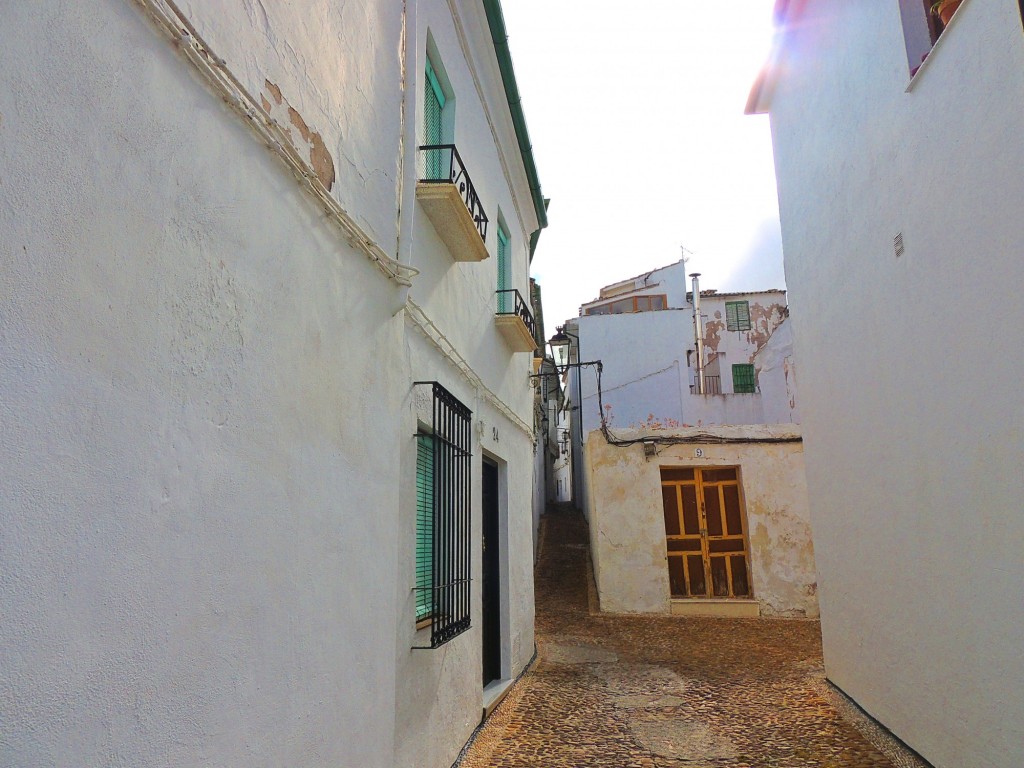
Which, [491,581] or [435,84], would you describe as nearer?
[435,84]

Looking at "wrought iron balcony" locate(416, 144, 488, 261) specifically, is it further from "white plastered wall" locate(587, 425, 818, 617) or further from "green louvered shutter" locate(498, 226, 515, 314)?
"white plastered wall" locate(587, 425, 818, 617)

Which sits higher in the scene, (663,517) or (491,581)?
(663,517)

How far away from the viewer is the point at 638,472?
11219 mm

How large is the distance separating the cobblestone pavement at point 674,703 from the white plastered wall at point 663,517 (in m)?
0.53

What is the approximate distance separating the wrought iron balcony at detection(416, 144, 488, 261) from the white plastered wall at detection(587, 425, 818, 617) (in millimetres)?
6848

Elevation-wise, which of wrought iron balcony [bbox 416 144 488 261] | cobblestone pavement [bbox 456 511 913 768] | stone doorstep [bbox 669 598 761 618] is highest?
wrought iron balcony [bbox 416 144 488 261]

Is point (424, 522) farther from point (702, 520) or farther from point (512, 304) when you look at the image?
point (702, 520)

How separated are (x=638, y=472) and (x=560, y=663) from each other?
159 inches

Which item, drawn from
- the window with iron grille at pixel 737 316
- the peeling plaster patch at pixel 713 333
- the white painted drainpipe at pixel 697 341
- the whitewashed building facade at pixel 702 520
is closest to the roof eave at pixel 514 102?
the whitewashed building facade at pixel 702 520

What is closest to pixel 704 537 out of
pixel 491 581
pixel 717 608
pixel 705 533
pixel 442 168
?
pixel 705 533

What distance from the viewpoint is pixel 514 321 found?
22.2 feet

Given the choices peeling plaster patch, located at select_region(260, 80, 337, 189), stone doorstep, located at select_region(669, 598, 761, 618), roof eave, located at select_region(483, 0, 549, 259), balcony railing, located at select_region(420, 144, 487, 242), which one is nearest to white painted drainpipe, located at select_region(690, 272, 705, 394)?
stone doorstep, located at select_region(669, 598, 761, 618)

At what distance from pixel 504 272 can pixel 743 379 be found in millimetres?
15362

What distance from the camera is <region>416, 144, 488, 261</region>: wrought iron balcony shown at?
13.5 ft
